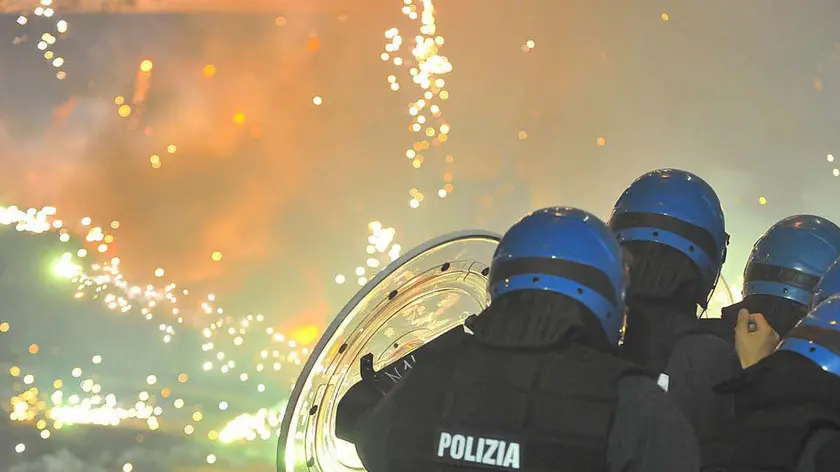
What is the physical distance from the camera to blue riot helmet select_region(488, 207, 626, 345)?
3.51 ft

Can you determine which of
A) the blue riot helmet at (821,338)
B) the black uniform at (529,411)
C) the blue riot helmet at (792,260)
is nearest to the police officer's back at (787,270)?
the blue riot helmet at (792,260)

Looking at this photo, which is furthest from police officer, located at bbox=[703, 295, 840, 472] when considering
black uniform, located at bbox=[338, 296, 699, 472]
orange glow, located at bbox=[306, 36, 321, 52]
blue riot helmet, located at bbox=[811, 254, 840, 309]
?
orange glow, located at bbox=[306, 36, 321, 52]

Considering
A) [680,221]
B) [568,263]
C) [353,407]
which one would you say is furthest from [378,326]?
[680,221]

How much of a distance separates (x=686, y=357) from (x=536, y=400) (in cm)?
37

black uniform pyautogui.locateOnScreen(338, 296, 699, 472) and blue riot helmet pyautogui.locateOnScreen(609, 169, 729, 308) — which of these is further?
blue riot helmet pyautogui.locateOnScreen(609, 169, 729, 308)

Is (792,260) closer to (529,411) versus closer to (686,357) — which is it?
(686,357)

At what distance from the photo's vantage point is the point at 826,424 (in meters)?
0.92

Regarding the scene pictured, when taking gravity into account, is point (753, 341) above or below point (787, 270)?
below

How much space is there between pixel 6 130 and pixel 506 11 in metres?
3.01

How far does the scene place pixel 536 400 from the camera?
2.99 ft

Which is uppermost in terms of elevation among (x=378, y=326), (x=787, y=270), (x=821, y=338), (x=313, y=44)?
(x=313, y=44)

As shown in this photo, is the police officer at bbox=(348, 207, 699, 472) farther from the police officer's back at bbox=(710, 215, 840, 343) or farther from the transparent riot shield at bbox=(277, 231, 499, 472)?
the police officer's back at bbox=(710, 215, 840, 343)

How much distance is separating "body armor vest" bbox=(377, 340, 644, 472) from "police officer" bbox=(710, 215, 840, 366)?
65 cm

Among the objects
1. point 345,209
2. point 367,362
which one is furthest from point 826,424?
point 345,209
